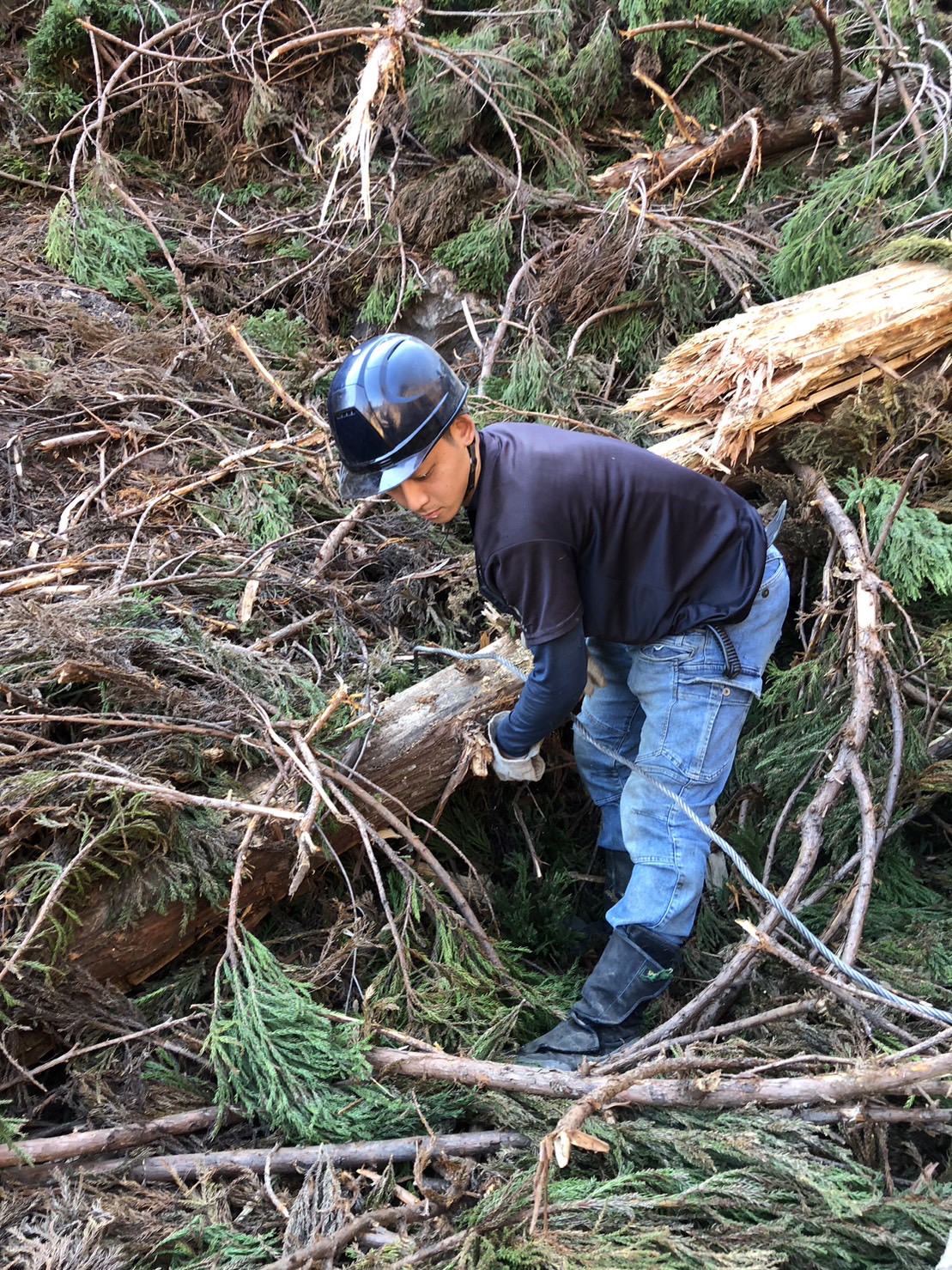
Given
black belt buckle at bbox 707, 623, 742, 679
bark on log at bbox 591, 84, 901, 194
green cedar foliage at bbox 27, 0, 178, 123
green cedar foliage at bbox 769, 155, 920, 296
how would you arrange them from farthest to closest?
green cedar foliage at bbox 27, 0, 178, 123, bark on log at bbox 591, 84, 901, 194, green cedar foliage at bbox 769, 155, 920, 296, black belt buckle at bbox 707, 623, 742, 679

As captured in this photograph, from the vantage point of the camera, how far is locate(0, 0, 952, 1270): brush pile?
197cm

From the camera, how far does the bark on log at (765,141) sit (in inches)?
179

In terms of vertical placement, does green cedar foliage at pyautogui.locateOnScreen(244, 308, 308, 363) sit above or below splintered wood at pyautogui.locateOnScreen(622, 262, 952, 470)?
below

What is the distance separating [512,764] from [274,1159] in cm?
126

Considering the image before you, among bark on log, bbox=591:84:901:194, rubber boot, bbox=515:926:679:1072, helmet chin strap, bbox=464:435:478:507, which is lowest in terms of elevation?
rubber boot, bbox=515:926:679:1072

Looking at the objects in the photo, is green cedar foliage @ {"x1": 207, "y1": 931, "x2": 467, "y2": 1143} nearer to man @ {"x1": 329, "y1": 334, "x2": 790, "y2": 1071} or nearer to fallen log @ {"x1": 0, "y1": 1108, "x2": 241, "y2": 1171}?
fallen log @ {"x1": 0, "y1": 1108, "x2": 241, "y2": 1171}

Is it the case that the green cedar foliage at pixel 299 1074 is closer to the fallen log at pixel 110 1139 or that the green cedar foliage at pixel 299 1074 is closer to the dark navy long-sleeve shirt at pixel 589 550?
the fallen log at pixel 110 1139

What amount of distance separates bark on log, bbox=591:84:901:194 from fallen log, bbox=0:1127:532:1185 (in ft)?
14.9

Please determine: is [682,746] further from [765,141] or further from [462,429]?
[765,141]

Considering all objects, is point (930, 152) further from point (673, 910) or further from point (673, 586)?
point (673, 910)

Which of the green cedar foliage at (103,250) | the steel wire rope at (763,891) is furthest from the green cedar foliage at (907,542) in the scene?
the green cedar foliage at (103,250)

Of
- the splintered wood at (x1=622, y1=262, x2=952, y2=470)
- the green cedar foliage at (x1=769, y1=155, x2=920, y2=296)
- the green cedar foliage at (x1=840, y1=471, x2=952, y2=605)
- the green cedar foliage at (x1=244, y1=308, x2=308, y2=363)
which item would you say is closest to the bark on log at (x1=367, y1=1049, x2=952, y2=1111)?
the green cedar foliage at (x1=840, y1=471, x2=952, y2=605)

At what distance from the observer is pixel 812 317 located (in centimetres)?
335

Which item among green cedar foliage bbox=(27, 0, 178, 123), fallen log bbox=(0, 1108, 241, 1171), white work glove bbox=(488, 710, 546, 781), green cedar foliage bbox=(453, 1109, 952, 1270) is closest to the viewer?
green cedar foliage bbox=(453, 1109, 952, 1270)
